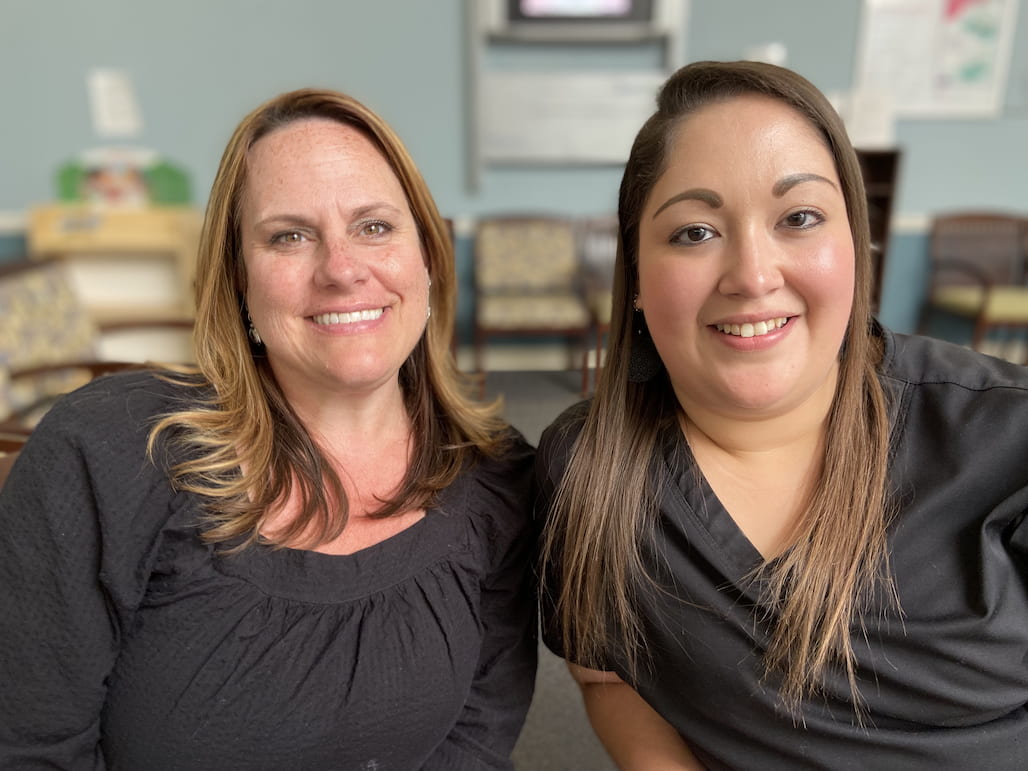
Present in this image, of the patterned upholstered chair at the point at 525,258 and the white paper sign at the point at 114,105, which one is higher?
the white paper sign at the point at 114,105

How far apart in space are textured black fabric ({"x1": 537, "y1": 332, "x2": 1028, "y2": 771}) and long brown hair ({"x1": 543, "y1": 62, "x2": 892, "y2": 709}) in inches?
1.0

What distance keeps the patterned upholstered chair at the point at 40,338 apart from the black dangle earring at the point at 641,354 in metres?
1.49

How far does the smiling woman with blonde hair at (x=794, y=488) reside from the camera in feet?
2.54

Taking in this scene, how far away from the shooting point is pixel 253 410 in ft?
3.19

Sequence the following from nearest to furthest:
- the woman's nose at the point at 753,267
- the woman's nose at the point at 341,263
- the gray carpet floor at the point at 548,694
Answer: the woman's nose at the point at 753,267 < the woman's nose at the point at 341,263 < the gray carpet floor at the point at 548,694

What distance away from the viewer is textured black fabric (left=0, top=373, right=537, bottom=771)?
797mm

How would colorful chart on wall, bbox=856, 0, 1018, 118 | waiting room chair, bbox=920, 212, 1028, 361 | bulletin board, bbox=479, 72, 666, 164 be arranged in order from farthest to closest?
1. waiting room chair, bbox=920, 212, 1028, 361
2. colorful chart on wall, bbox=856, 0, 1018, 118
3. bulletin board, bbox=479, 72, 666, 164

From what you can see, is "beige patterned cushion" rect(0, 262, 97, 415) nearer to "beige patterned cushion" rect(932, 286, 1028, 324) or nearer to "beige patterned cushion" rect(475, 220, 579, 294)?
"beige patterned cushion" rect(475, 220, 579, 294)

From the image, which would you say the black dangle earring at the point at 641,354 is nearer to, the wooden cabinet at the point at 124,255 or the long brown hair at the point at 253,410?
the long brown hair at the point at 253,410

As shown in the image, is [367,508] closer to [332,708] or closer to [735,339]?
[332,708]

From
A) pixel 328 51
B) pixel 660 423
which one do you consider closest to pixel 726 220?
pixel 660 423

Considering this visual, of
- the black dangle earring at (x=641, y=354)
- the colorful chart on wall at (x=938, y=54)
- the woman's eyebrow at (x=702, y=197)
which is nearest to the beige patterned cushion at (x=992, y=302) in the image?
the colorful chart on wall at (x=938, y=54)

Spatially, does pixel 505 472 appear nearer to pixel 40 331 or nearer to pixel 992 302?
pixel 40 331

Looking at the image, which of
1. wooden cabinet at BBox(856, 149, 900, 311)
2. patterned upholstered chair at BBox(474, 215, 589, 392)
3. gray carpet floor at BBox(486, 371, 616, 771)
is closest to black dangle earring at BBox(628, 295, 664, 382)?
gray carpet floor at BBox(486, 371, 616, 771)
